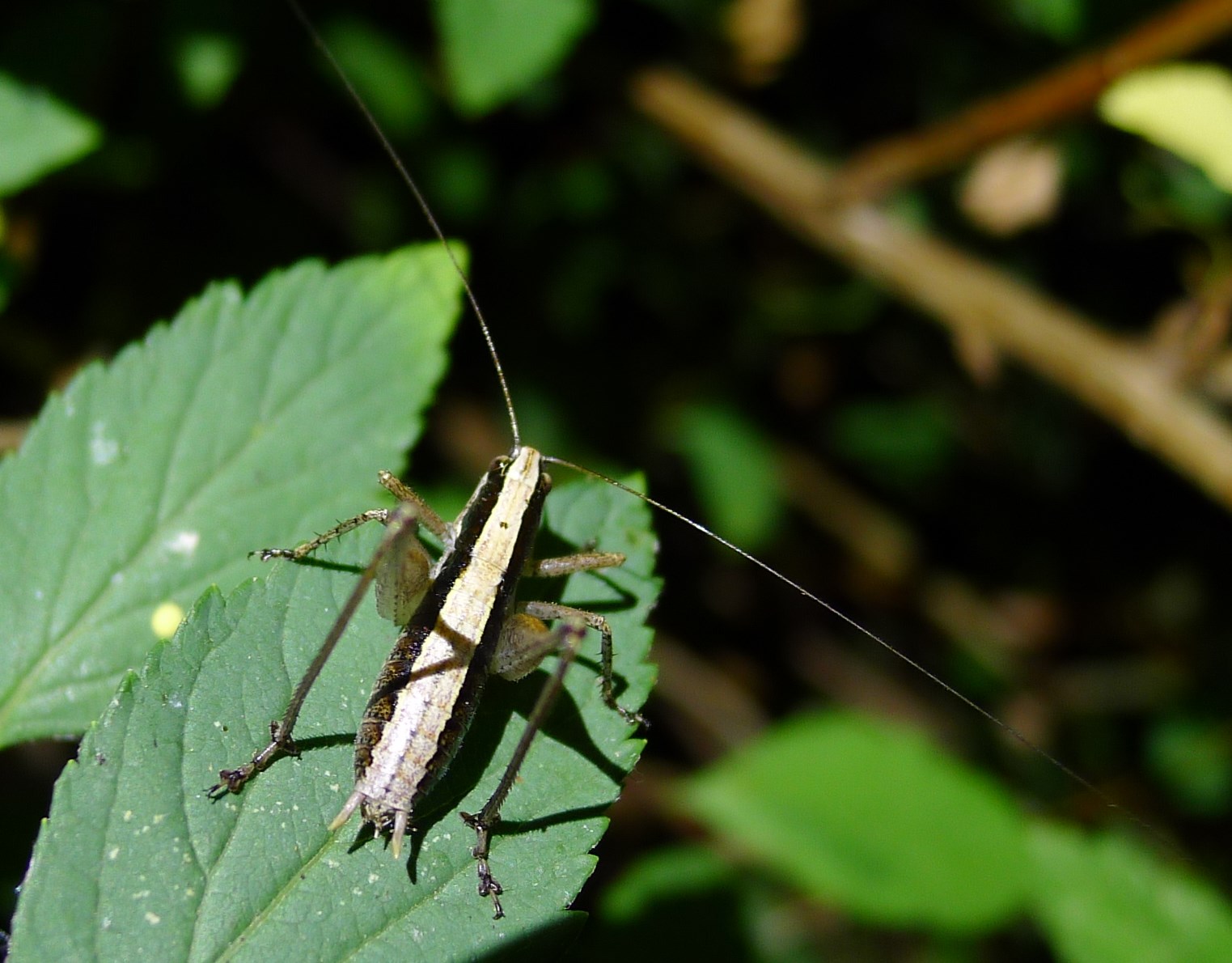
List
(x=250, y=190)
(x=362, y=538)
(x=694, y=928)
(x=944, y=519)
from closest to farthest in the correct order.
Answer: (x=362, y=538) < (x=694, y=928) < (x=250, y=190) < (x=944, y=519)

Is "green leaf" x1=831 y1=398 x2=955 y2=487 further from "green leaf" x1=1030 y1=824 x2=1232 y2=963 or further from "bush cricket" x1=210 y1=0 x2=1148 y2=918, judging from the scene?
"bush cricket" x1=210 y1=0 x2=1148 y2=918

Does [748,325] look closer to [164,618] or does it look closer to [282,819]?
[164,618]

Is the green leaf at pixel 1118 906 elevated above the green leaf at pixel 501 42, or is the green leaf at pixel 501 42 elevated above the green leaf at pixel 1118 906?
the green leaf at pixel 501 42

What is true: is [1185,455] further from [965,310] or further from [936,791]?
[936,791]

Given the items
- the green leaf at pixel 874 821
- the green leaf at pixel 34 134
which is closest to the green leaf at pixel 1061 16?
the green leaf at pixel 874 821

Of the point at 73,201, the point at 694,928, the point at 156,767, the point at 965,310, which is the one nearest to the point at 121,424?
the point at 156,767

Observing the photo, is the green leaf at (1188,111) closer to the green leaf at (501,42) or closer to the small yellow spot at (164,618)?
the green leaf at (501,42)
